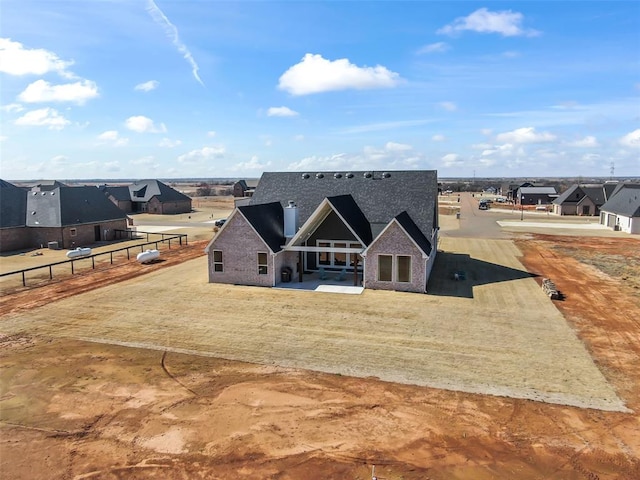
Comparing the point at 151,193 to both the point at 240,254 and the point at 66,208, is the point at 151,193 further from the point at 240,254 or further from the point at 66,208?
the point at 240,254

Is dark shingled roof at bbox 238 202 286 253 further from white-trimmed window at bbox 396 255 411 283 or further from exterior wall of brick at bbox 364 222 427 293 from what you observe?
white-trimmed window at bbox 396 255 411 283

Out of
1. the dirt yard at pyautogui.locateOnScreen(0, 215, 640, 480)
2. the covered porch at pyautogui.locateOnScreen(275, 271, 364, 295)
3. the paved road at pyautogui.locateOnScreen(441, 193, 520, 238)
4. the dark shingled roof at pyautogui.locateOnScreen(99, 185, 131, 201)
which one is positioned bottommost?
the dirt yard at pyautogui.locateOnScreen(0, 215, 640, 480)

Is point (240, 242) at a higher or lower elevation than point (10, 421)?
higher

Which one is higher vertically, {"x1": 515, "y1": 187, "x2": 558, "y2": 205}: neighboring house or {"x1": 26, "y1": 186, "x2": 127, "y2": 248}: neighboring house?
{"x1": 515, "y1": 187, "x2": 558, "y2": 205}: neighboring house

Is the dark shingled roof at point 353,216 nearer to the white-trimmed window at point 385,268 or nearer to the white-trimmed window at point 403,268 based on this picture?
the white-trimmed window at point 385,268

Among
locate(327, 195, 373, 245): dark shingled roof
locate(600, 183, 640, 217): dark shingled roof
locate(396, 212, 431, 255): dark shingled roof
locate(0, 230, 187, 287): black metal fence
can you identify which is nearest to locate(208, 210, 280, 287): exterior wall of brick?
locate(327, 195, 373, 245): dark shingled roof

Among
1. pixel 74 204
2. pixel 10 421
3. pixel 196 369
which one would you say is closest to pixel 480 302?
pixel 196 369

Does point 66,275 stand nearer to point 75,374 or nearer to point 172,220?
point 75,374

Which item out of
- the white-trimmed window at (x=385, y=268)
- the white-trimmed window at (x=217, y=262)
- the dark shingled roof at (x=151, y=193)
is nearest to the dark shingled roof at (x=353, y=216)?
the white-trimmed window at (x=385, y=268)
